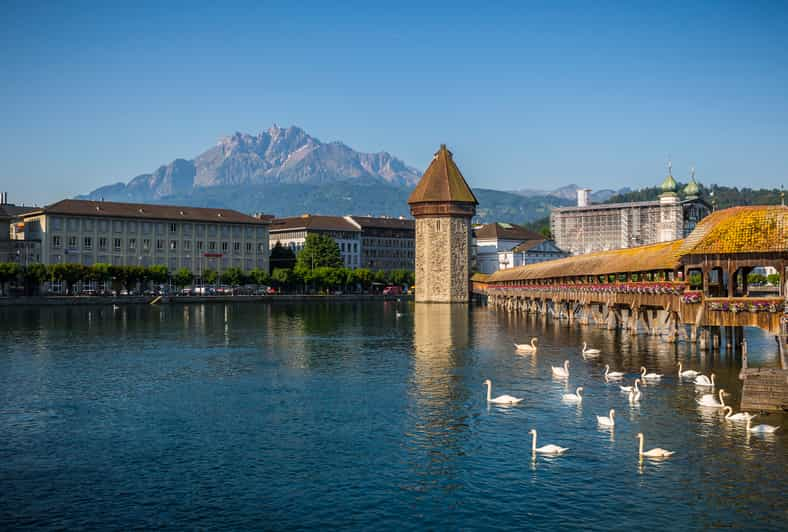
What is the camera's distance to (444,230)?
524ft

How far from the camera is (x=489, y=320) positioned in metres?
98.6

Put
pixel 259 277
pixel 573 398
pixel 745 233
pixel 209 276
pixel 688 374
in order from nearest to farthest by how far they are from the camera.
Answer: pixel 573 398, pixel 688 374, pixel 745 233, pixel 209 276, pixel 259 277

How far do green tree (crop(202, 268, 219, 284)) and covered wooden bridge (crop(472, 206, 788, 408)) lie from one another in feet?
307

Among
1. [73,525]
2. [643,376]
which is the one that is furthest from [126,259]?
[73,525]

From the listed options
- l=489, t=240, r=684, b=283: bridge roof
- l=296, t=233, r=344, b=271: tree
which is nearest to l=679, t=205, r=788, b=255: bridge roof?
l=489, t=240, r=684, b=283: bridge roof

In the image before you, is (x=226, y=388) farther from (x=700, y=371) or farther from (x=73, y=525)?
(x=700, y=371)

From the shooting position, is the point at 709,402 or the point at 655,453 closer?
the point at 655,453

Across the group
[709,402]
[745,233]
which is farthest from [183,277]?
[709,402]

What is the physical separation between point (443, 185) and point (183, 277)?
52.8 meters

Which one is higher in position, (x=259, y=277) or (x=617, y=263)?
(x=617, y=263)

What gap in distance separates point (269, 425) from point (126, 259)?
444 ft

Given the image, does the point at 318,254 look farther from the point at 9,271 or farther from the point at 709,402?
the point at 709,402

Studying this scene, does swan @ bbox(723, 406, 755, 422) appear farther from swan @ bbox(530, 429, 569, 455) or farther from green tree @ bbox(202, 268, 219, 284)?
green tree @ bbox(202, 268, 219, 284)

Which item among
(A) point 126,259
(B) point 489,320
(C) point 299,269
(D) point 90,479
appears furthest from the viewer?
(C) point 299,269
